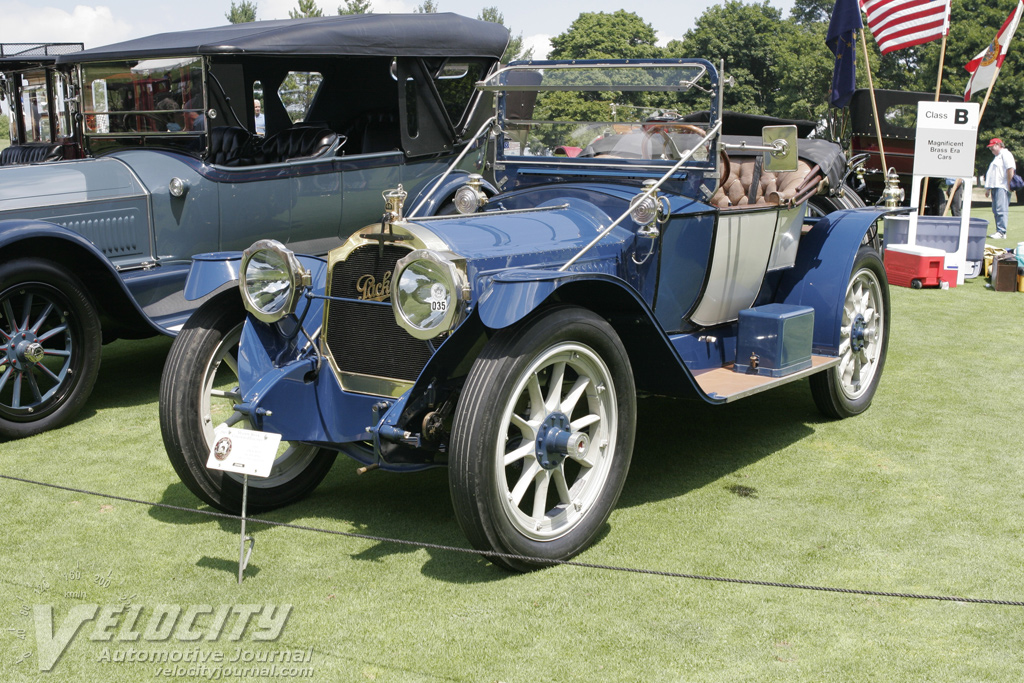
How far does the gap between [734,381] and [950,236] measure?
710 cm

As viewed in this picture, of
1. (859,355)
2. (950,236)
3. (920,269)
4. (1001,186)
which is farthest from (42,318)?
(1001,186)

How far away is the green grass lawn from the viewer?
275 cm

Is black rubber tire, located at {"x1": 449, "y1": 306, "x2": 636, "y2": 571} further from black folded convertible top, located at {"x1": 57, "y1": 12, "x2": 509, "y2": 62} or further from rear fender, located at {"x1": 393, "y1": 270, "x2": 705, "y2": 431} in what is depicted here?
black folded convertible top, located at {"x1": 57, "y1": 12, "x2": 509, "y2": 62}

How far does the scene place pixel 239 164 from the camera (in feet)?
22.6

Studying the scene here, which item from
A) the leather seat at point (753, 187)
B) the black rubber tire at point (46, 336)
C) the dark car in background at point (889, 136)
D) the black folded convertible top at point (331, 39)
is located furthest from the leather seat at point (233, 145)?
the dark car in background at point (889, 136)

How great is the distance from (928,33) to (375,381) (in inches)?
386

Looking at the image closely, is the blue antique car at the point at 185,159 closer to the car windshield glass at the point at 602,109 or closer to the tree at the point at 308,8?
the car windshield glass at the point at 602,109

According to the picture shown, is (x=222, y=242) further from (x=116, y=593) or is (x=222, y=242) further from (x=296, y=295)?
(x=116, y=593)

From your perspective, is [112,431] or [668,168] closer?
[668,168]

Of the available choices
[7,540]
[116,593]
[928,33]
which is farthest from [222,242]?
[928,33]

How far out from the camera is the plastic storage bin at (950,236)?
33.3ft

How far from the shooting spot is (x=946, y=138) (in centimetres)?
1004

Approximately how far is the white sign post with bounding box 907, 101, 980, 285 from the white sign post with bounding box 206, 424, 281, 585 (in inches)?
336

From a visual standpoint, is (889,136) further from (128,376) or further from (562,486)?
(562,486)
